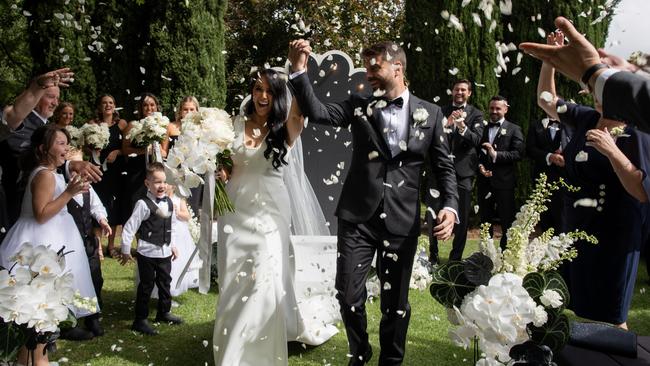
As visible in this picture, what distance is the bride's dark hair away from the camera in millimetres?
4711

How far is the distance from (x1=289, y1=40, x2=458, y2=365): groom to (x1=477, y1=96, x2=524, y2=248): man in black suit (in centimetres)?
410

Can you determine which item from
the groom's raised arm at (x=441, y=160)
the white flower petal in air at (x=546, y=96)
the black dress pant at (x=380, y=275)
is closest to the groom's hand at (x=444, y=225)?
the groom's raised arm at (x=441, y=160)

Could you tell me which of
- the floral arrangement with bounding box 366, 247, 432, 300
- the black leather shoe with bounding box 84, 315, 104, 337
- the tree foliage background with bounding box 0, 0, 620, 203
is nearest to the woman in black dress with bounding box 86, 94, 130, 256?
the tree foliage background with bounding box 0, 0, 620, 203

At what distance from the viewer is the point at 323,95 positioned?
6742 millimetres

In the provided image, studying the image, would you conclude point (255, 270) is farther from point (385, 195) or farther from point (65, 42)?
point (65, 42)

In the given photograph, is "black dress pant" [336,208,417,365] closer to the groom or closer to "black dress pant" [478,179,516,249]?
the groom

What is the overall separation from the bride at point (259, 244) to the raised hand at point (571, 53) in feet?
8.57

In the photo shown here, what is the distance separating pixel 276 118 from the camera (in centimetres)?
477

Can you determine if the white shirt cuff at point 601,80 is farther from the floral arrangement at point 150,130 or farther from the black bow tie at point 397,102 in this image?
the floral arrangement at point 150,130

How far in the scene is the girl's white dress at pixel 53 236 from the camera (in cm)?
448

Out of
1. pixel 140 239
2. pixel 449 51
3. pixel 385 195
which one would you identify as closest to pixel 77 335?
pixel 140 239

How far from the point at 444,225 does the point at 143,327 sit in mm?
2830

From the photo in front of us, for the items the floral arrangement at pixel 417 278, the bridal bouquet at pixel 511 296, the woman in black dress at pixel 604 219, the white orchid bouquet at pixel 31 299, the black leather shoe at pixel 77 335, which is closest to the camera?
the bridal bouquet at pixel 511 296

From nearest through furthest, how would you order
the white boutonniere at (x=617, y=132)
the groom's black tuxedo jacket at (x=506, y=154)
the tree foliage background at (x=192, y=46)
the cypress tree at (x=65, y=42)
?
the white boutonniere at (x=617, y=132)
the groom's black tuxedo jacket at (x=506, y=154)
the cypress tree at (x=65, y=42)
the tree foliage background at (x=192, y=46)
